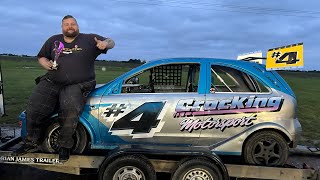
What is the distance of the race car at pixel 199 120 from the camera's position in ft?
17.8

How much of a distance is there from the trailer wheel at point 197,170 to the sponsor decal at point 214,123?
60 centimetres

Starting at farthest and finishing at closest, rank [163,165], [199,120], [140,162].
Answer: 1. [199,120]
2. [163,165]
3. [140,162]

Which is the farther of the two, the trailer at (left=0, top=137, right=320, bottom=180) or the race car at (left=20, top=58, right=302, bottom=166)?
the race car at (left=20, top=58, right=302, bottom=166)

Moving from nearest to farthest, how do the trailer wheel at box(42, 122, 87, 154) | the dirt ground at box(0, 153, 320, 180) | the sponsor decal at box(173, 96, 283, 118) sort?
the sponsor decal at box(173, 96, 283, 118), the trailer wheel at box(42, 122, 87, 154), the dirt ground at box(0, 153, 320, 180)

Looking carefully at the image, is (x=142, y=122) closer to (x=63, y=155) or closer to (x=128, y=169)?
(x=128, y=169)

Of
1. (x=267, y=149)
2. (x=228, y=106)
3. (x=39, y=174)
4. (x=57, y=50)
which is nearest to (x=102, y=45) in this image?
(x=57, y=50)

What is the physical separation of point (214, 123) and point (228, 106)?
0.30m

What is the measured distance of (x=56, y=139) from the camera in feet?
18.4

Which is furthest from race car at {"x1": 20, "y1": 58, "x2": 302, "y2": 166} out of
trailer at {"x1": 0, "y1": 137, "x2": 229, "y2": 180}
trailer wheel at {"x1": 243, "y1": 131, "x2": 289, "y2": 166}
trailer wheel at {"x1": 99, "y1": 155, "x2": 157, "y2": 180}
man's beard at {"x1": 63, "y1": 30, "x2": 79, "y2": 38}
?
man's beard at {"x1": 63, "y1": 30, "x2": 79, "y2": 38}

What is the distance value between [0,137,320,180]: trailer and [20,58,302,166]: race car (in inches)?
13.1

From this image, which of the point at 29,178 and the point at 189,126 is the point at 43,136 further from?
the point at 189,126

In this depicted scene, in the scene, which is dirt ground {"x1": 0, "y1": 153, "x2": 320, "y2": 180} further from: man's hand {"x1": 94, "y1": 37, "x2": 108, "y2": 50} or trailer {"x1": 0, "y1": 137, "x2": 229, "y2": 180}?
man's hand {"x1": 94, "y1": 37, "x2": 108, "y2": 50}

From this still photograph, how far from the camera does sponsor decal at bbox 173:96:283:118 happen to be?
5414 mm

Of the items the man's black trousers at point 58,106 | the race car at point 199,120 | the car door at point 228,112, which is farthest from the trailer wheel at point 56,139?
the car door at point 228,112
